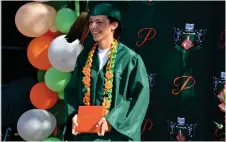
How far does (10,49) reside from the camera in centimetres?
485

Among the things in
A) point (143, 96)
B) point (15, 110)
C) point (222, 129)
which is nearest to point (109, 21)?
point (143, 96)

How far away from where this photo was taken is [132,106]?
278 cm

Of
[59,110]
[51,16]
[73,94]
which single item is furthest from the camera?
[59,110]

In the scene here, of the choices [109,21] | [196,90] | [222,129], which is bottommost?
[222,129]

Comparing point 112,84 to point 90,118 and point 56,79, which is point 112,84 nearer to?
point 90,118

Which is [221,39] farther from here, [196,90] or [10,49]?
[10,49]

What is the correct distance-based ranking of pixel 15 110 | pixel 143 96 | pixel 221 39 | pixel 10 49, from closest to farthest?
pixel 143 96
pixel 221 39
pixel 15 110
pixel 10 49

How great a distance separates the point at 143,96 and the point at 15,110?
194cm

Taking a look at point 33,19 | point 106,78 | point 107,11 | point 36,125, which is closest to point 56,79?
point 36,125

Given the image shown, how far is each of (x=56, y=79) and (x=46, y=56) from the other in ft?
0.80

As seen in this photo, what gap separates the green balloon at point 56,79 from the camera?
3.55 meters

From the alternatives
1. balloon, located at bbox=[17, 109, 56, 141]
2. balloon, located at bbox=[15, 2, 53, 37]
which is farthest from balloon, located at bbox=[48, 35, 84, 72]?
balloon, located at bbox=[17, 109, 56, 141]

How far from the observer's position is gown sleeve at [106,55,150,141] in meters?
2.73

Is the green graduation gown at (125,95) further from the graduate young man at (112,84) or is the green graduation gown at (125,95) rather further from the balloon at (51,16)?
the balloon at (51,16)
